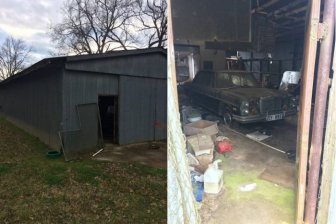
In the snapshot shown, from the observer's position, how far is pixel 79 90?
954cm

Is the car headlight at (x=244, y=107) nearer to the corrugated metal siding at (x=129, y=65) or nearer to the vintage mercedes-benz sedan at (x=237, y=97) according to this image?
the vintage mercedes-benz sedan at (x=237, y=97)

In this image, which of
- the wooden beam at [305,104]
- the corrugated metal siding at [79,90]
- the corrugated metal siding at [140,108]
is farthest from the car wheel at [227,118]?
the corrugated metal siding at [140,108]

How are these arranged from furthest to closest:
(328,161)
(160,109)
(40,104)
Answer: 1. (160,109)
2. (40,104)
3. (328,161)

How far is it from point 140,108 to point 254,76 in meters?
9.72

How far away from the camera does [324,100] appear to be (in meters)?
1.56

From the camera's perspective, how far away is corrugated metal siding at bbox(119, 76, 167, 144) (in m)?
10.8

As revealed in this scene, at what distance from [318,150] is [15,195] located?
589 cm

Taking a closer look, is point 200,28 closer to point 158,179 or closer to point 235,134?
point 235,134

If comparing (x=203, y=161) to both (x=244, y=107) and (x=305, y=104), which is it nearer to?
(x=244, y=107)

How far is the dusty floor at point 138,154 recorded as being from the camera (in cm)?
869

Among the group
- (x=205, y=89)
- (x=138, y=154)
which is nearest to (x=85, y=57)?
(x=138, y=154)

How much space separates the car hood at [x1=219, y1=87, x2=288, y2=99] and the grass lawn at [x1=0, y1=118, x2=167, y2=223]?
156 inches

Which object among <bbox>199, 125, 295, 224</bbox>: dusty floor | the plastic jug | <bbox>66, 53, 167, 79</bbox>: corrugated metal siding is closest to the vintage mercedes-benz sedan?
<bbox>199, 125, 295, 224</bbox>: dusty floor

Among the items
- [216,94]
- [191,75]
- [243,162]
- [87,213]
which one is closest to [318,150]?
[243,162]
